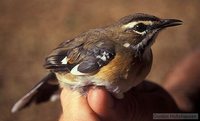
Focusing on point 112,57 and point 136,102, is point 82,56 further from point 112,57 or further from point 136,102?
point 136,102

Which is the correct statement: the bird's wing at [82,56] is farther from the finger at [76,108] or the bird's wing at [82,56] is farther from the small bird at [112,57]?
the finger at [76,108]

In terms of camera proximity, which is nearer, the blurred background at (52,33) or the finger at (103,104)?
the finger at (103,104)

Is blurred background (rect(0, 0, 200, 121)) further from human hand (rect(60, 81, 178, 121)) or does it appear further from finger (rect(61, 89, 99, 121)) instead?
finger (rect(61, 89, 99, 121))

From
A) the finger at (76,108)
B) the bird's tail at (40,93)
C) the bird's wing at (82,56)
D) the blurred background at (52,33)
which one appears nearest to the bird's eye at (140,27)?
the bird's wing at (82,56)

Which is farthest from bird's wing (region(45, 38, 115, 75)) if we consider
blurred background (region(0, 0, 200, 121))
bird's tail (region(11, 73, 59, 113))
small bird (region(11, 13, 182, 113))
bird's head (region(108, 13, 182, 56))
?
blurred background (region(0, 0, 200, 121))

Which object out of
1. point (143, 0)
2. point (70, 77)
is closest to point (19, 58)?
point (143, 0)

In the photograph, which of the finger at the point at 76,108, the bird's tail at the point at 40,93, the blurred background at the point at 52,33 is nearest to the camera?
the finger at the point at 76,108
